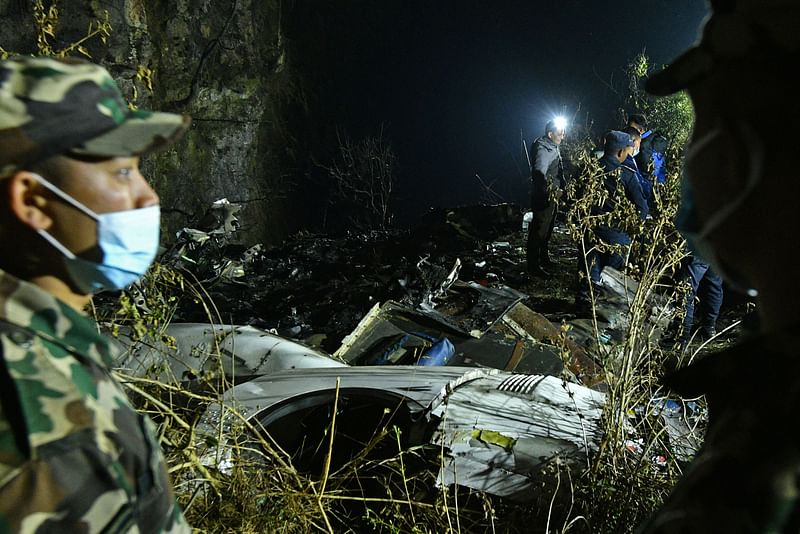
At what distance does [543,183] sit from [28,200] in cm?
668

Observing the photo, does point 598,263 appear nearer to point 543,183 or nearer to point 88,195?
point 543,183

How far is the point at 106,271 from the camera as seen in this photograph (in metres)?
1.26

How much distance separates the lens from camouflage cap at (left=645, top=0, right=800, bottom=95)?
0.71 meters

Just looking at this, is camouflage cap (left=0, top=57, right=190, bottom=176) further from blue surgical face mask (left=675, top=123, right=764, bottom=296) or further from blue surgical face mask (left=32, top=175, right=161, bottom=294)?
blue surgical face mask (left=675, top=123, right=764, bottom=296)

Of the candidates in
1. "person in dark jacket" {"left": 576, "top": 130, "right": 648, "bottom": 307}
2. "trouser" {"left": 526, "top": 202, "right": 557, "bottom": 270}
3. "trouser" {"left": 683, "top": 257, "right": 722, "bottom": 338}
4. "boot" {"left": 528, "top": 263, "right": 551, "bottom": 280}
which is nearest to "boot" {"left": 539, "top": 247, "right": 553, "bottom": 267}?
"trouser" {"left": 526, "top": 202, "right": 557, "bottom": 270}

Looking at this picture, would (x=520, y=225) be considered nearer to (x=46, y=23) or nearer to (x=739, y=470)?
(x=46, y=23)

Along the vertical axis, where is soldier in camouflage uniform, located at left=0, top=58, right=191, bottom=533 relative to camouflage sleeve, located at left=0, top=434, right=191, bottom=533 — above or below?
above

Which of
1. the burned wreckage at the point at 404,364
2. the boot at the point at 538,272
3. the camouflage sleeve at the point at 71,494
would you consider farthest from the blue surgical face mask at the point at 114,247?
the boot at the point at 538,272

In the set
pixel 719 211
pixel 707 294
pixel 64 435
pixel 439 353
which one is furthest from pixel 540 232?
pixel 64 435

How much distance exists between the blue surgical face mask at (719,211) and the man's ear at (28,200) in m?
1.17

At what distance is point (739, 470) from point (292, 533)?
6.86 ft

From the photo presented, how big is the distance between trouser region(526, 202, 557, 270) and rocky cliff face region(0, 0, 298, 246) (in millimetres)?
7712

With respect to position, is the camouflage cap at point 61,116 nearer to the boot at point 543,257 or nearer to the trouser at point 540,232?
the trouser at point 540,232

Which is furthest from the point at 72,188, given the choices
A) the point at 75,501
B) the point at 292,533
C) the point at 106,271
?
the point at 292,533
